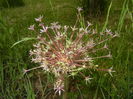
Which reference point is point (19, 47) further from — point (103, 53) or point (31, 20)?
point (103, 53)

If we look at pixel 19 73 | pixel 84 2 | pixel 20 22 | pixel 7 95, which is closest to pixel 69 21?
pixel 84 2

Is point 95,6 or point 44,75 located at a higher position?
point 95,6

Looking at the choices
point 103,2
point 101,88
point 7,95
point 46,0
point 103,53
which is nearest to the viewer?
point 101,88

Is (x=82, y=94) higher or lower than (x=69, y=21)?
lower

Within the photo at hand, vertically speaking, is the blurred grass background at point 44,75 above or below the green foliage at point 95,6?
below

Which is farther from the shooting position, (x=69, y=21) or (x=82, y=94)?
(x=69, y=21)

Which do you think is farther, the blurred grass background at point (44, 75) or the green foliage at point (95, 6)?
the green foliage at point (95, 6)

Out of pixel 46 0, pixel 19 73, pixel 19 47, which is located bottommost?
pixel 19 73

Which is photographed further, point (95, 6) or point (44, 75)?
point (95, 6)
